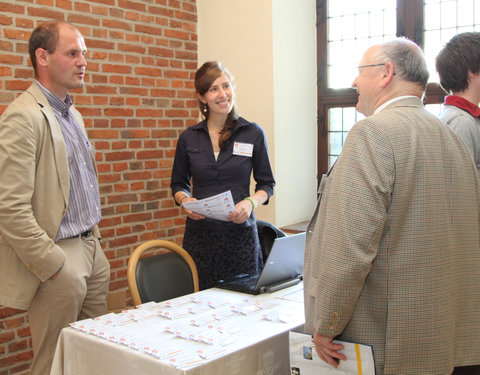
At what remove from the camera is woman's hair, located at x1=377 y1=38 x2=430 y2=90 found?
1.61 metres

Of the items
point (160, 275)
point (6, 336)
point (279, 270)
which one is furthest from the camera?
point (6, 336)

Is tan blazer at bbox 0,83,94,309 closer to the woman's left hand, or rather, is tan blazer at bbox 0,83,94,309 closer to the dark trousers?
the woman's left hand

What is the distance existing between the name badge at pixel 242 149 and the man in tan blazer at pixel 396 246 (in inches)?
55.7

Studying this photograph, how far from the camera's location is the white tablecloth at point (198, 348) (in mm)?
1627

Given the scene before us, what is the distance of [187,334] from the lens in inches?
71.4

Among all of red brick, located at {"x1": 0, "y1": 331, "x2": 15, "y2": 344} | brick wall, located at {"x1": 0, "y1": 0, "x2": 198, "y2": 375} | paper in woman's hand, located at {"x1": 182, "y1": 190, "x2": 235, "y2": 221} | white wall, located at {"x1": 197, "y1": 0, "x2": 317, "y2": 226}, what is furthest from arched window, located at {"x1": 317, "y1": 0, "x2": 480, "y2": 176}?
red brick, located at {"x1": 0, "y1": 331, "x2": 15, "y2": 344}

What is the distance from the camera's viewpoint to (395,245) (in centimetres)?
150

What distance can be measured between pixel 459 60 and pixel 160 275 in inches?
65.7

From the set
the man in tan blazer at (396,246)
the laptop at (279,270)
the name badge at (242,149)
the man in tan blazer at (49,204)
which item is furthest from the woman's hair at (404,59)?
A: the man in tan blazer at (49,204)

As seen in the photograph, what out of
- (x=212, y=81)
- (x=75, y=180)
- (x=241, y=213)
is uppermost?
(x=212, y=81)

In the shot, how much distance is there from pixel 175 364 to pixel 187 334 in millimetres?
258

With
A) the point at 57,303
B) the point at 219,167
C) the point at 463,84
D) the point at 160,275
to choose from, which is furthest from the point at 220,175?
the point at 463,84

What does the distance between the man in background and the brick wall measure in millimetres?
2374

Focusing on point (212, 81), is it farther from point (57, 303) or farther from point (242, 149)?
point (57, 303)
